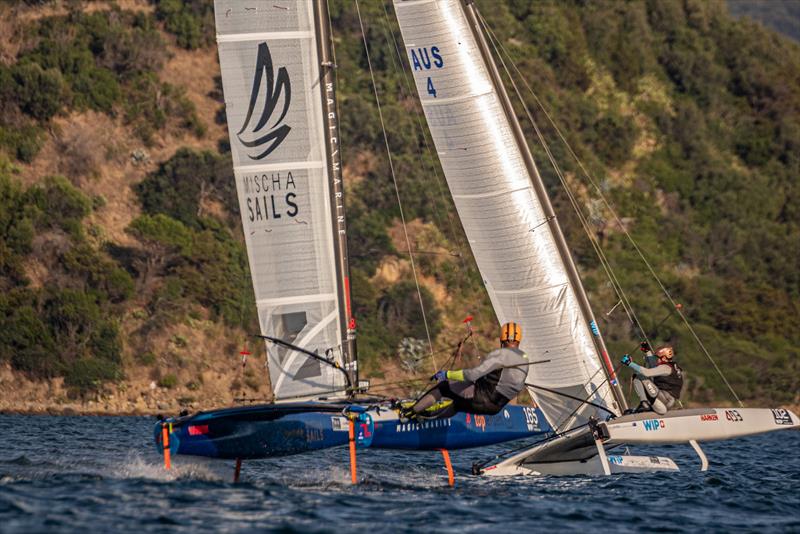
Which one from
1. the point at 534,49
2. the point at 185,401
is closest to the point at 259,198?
the point at 185,401

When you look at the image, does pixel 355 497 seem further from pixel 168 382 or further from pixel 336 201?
pixel 168 382

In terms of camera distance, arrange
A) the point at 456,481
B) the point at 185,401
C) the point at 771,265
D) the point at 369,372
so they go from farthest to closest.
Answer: the point at 771,265
the point at 369,372
the point at 185,401
the point at 456,481

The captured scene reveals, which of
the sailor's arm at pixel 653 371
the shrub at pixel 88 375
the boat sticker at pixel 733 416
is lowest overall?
the boat sticker at pixel 733 416

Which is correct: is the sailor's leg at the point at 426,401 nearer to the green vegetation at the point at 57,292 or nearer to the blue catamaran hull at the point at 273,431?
the blue catamaran hull at the point at 273,431

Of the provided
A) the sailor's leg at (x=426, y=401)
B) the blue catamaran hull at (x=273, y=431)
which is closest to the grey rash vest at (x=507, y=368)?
the sailor's leg at (x=426, y=401)

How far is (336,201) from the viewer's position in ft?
47.0

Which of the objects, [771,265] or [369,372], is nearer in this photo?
[369,372]

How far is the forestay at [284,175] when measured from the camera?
14.2 m

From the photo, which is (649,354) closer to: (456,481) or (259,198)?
(456,481)

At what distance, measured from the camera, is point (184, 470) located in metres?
13.4

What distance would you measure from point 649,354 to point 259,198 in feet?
18.7

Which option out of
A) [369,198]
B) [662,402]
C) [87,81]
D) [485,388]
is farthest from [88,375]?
[485,388]

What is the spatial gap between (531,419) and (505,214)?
8.86ft

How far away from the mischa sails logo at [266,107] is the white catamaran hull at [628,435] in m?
4.99
